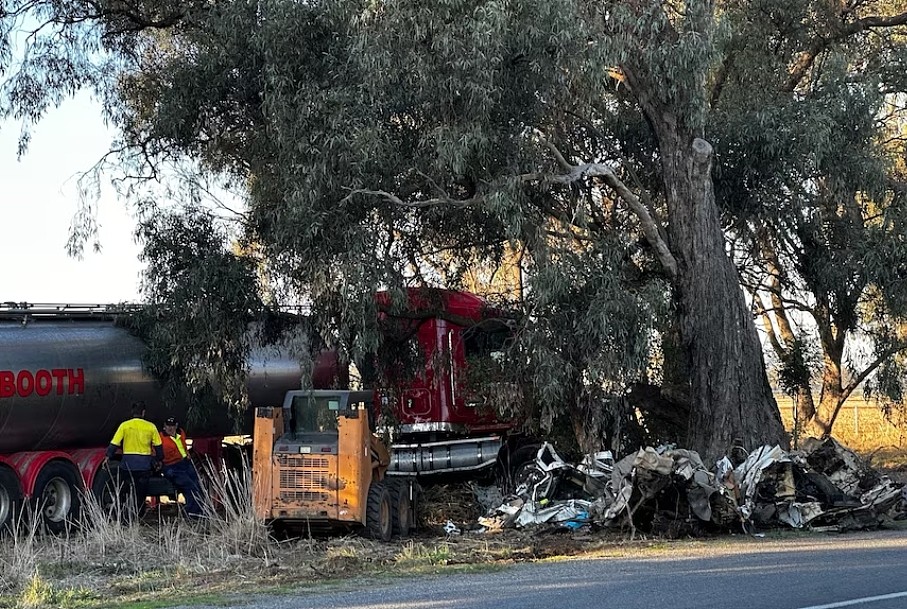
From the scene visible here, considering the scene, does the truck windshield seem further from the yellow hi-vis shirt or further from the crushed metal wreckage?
the crushed metal wreckage

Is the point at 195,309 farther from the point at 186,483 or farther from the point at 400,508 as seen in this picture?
the point at 400,508

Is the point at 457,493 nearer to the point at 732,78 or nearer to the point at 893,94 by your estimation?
the point at 732,78

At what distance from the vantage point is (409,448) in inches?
755

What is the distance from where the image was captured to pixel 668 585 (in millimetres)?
10531

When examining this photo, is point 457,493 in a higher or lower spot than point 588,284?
lower

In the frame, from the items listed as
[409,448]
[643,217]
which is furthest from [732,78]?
[409,448]

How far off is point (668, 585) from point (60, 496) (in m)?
10.1

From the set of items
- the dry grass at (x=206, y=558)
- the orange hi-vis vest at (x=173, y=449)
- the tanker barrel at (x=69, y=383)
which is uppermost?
the tanker barrel at (x=69, y=383)

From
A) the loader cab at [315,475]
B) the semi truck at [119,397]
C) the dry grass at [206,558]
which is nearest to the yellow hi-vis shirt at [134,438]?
the dry grass at [206,558]

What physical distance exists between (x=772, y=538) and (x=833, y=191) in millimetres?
6869

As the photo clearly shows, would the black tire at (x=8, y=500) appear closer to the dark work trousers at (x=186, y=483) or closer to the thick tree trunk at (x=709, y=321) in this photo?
the dark work trousers at (x=186, y=483)

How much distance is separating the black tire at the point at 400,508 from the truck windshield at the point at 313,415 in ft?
4.88

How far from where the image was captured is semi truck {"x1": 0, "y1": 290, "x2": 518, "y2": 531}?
54.2 ft

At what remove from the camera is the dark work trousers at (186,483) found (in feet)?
56.1
